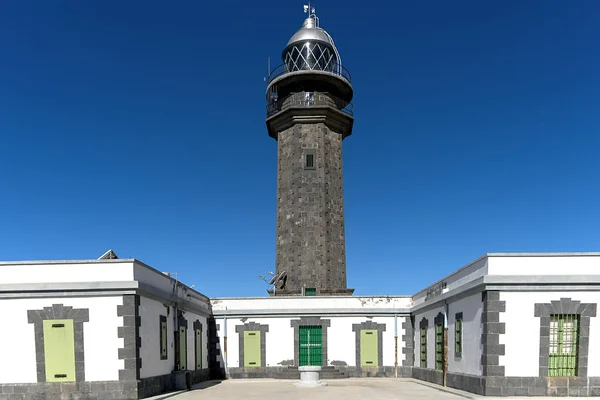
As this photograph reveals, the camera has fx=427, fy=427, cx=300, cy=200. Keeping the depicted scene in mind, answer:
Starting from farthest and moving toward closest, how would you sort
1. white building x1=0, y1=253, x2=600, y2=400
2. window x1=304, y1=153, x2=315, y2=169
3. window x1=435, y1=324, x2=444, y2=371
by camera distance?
window x1=304, y1=153, x2=315, y2=169, window x1=435, y1=324, x2=444, y2=371, white building x1=0, y1=253, x2=600, y2=400

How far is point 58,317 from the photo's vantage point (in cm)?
1232

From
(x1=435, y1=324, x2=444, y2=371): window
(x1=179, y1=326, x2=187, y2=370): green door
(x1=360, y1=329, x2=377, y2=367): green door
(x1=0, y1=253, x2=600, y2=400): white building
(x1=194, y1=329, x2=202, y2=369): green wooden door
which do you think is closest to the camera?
(x1=0, y1=253, x2=600, y2=400): white building

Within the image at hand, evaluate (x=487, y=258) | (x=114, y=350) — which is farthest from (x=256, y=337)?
(x=487, y=258)

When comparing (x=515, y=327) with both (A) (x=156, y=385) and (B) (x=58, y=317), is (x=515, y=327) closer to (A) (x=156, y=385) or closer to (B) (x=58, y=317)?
(A) (x=156, y=385)

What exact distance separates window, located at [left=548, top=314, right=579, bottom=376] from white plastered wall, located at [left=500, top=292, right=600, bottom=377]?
0.40 meters

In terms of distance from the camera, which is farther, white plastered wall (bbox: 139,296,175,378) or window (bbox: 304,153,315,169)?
window (bbox: 304,153,315,169)

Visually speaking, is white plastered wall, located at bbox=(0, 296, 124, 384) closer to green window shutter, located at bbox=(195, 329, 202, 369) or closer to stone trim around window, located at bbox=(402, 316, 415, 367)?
green window shutter, located at bbox=(195, 329, 202, 369)

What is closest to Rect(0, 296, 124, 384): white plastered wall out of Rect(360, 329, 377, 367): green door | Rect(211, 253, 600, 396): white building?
Rect(211, 253, 600, 396): white building

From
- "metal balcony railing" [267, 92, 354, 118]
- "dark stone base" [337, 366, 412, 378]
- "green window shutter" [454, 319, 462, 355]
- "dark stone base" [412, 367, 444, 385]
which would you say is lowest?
"dark stone base" [337, 366, 412, 378]

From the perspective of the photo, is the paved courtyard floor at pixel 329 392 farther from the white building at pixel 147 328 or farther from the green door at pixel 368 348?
the green door at pixel 368 348

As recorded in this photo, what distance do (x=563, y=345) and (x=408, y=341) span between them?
938cm

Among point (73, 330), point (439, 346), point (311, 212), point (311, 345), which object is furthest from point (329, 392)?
point (311, 212)

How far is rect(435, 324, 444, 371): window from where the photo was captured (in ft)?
52.8

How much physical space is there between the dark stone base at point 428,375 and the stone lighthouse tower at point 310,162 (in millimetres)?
5446
